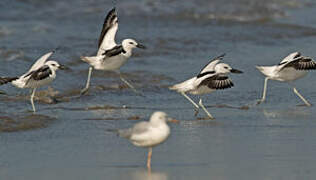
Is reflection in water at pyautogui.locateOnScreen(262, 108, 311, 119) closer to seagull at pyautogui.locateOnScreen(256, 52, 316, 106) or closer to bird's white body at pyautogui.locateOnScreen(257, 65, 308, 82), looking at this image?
seagull at pyautogui.locateOnScreen(256, 52, 316, 106)

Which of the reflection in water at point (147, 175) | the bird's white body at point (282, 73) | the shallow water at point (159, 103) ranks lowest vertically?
the shallow water at point (159, 103)

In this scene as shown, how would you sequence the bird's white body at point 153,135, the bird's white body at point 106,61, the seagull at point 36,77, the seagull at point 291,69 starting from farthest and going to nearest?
the bird's white body at point 106,61
the seagull at point 291,69
the seagull at point 36,77
the bird's white body at point 153,135

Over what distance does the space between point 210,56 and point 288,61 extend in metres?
4.43

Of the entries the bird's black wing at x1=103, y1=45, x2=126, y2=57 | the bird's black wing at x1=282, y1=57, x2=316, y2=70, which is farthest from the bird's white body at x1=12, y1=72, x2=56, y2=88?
the bird's black wing at x1=282, y1=57, x2=316, y2=70

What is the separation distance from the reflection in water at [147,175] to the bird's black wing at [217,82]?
342 centimetres

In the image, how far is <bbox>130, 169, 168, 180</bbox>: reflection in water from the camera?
290 inches

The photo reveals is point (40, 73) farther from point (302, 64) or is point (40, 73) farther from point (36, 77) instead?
point (302, 64)

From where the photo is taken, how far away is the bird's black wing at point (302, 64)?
12242 millimetres

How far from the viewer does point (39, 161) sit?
26.7ft

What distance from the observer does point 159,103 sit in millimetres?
12250

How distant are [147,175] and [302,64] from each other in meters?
5.45

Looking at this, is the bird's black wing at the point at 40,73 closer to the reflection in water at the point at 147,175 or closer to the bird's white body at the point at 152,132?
→ the bird's white body at the point at 152,132

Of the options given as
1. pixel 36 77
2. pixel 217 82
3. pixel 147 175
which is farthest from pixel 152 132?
pixel 36 77

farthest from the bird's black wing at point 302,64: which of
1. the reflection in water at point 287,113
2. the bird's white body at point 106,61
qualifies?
the bird's white body at point 106,61
